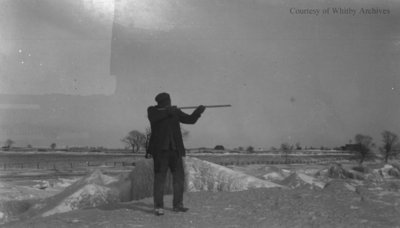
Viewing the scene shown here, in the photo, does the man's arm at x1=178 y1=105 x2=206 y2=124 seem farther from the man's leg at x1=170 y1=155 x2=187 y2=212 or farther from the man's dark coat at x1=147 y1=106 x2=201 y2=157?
the man's leg at x1=170 y1=155 x2=187 y2=212

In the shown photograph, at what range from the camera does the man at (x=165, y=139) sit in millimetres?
5852

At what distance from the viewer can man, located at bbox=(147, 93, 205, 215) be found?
5.85m

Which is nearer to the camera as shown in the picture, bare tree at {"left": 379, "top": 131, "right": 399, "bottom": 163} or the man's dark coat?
the man's dark coat

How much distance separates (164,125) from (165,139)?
0.65ft

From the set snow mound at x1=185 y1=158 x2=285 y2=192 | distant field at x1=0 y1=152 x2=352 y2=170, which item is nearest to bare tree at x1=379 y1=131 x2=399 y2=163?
distant field at x1=0 y1=152 x2=352 y2=170

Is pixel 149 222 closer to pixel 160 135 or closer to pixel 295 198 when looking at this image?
pixel 160 135

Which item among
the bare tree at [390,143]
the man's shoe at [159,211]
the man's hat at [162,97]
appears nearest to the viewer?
the man's shoe at [159,211]

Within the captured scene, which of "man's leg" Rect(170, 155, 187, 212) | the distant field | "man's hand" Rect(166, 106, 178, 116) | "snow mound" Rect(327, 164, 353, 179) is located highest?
"man's hand" Rect(166, 106, 178, 116)

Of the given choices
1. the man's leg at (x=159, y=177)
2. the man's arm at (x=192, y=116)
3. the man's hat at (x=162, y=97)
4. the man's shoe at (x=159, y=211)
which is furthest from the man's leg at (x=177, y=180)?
the man's hat at (x=162, y=97)

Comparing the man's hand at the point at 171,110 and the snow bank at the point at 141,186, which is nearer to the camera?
the man's hand at the point at 171,110

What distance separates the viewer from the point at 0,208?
11234 millimetres

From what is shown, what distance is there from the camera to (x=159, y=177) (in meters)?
5.98

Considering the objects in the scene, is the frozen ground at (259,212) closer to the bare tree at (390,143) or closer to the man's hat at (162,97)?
the man's hat at (162,97)

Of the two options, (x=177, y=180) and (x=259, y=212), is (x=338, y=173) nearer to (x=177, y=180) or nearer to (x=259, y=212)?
(x=259, y=212)
